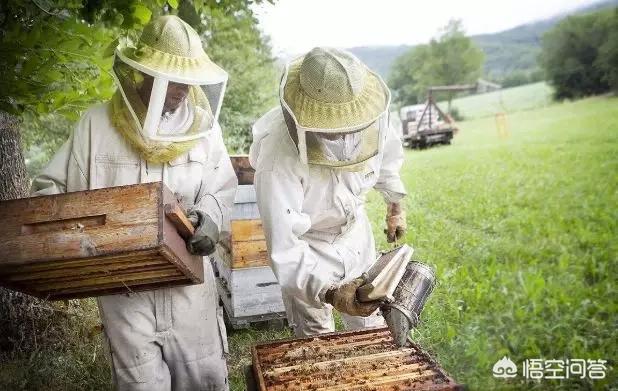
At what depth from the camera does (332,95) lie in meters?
2.13

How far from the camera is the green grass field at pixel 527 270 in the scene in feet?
9.48

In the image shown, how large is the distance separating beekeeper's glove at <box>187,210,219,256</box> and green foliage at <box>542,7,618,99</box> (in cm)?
274

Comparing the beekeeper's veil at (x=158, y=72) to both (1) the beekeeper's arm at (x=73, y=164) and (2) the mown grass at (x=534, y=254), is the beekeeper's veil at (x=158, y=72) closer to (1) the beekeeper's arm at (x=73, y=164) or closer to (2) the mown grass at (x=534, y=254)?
(1) the beekeeper's arm at (x=73, y=164)

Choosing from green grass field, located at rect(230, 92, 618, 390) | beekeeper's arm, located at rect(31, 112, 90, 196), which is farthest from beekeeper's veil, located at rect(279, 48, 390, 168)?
green grass field, located at rect(230, 92, 618, 390)

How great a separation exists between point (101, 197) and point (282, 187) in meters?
0.83

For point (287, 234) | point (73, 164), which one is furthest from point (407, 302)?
point (73, 164)

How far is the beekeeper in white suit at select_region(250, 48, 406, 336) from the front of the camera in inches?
84.1

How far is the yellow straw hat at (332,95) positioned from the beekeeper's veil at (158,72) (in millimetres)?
453

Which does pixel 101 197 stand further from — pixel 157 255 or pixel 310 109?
pixel 310 109

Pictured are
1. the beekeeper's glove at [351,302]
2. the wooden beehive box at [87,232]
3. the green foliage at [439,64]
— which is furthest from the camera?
the green foliage at [439,64]

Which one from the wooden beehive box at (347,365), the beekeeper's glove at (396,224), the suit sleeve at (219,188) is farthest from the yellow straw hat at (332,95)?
the beekeeper's glove at (396,224)

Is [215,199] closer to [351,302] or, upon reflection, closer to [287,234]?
[287,234]

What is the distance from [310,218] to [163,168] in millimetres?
836

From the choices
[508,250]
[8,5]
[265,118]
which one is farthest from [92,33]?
[508,250]
